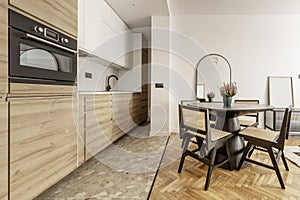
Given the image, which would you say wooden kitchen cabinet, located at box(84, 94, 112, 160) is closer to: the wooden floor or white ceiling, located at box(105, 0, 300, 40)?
the wooden floor

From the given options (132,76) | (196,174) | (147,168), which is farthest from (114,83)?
(196,174)

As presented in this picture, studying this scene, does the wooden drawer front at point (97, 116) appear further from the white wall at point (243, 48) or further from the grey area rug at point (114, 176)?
the white wall at point (243, 48)

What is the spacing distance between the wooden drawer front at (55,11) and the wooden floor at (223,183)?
5.69ft

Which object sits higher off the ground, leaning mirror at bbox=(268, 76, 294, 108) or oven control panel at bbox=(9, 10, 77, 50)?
oven control panel at bbox=(9, 10, 77, 50)

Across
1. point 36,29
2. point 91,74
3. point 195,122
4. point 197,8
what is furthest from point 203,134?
point 197,8

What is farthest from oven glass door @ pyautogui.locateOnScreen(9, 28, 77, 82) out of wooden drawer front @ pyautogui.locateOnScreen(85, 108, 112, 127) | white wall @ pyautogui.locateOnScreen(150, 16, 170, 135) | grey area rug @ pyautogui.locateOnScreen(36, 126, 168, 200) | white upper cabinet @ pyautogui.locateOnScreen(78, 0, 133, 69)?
white wall @ pyautogui.locateOnScreen(150, 16, 170, 135)

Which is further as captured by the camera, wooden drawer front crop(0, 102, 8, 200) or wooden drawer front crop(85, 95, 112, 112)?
wooden drawer front crop(85, 95, 112, 112)

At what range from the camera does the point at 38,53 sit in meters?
1.64

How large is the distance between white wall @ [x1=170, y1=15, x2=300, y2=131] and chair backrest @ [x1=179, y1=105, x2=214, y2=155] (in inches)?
80.2

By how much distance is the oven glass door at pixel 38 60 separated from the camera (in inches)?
54.2

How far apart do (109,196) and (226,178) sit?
4.17 feet

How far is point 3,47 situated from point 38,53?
0.37 m

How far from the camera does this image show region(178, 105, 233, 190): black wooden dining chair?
2.16 metres

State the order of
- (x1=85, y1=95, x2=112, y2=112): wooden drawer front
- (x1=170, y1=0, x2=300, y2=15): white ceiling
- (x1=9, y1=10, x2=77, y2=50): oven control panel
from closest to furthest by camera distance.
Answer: (x1=9, y1=10, x2=77, y2=50): oven control panel → (x1=85, y1=95, x2=112, y2=112): wooden drawer front → (x1=170, y1=0, x2=300, y2=15): white ceiling
